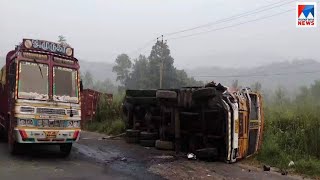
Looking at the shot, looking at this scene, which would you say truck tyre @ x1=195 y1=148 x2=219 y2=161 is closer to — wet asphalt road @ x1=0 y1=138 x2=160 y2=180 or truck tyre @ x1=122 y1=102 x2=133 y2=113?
wet asphalt road @ x1=0 y1=138 x2=160 y2=180

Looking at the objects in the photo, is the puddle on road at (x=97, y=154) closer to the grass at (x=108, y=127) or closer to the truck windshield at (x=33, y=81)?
the truck windshield at (x=33, y=81)

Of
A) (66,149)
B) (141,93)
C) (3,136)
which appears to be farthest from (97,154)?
(3,136)

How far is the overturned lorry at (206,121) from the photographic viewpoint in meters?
Result: 11.0

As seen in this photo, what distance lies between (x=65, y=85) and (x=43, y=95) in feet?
2.42

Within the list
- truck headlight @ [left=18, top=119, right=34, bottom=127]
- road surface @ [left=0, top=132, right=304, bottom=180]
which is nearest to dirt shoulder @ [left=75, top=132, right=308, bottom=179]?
road surface @ [left=0, top=132, right=304, bottom=180]

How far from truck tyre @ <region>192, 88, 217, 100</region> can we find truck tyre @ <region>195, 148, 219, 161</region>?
4.77ft

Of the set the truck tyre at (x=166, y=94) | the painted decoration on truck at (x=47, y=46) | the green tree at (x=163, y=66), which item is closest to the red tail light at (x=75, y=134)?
the painted decoration on truck at (x=47, y=46)

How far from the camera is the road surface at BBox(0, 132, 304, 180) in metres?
8.95

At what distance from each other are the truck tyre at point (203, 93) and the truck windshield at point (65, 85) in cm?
329

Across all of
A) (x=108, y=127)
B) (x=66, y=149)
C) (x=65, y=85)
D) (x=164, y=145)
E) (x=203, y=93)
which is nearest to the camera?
(x=65, y=85)

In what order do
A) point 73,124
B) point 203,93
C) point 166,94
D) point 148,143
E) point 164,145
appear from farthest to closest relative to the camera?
point 148,143, point 164,145, point 166,94, point 203,93, point 73,124

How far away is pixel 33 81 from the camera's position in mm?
10773

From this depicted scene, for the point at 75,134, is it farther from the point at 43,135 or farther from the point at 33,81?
the point at 33,81

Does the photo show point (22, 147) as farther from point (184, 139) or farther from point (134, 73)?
point (134, 73)
